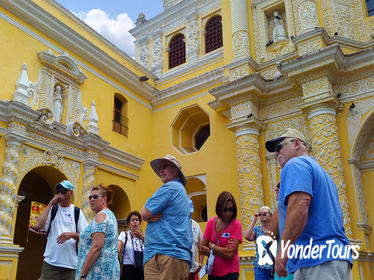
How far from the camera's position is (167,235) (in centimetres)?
312

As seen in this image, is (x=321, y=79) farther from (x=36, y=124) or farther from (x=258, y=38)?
(x=36, y=124)

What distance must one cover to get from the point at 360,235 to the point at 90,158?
7.50 meters

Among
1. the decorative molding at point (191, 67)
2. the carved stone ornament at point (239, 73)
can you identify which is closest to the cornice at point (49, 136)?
the decorative molding at point (191, 67)

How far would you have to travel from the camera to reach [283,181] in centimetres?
240

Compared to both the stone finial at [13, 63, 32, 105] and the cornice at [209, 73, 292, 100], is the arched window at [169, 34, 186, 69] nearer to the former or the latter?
the cornice at [209, 73, 292, 100]

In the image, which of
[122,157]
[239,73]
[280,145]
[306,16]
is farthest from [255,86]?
[280,145]

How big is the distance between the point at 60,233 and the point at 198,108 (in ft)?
30.5

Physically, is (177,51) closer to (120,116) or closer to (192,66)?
(192,66)

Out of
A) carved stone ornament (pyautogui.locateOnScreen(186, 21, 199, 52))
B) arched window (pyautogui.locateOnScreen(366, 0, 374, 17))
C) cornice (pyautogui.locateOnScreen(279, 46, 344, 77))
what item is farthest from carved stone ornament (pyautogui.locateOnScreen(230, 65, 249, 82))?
arched window (pyautogui.locateOnScreen(366, 0, 374, 17))

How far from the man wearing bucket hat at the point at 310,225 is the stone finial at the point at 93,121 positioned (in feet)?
30.1

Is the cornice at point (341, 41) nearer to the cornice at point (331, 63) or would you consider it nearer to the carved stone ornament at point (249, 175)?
the cornice at point (331, 63)

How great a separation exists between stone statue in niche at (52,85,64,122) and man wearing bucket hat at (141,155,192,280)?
7.67 meters

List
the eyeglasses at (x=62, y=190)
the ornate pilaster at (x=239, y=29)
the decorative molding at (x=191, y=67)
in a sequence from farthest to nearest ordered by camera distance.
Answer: the decorative molding at (x=191, y=67)
the ornate pilaster at (x=239, y=29)
the eyeglasses at (x=62, y=190)

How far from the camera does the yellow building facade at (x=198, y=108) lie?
8.66 meters
